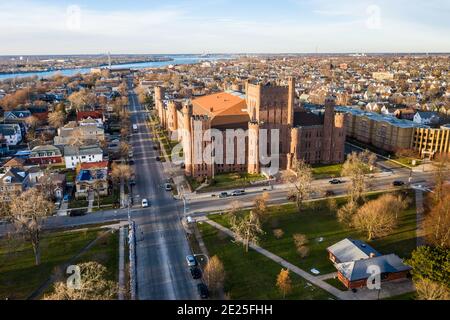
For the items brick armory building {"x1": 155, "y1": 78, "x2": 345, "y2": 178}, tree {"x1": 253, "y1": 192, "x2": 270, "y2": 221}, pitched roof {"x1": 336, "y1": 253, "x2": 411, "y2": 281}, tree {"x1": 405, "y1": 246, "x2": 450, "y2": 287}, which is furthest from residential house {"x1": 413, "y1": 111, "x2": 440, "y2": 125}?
tree {"x1": 405, "y1": 246, "x2": 450, "y2": 287}

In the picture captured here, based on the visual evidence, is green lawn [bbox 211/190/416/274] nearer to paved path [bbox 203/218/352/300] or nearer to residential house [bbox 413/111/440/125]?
paved path [bbox 203/218/352/300]

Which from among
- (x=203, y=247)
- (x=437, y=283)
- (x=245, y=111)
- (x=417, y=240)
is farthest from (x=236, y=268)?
(x=245, y=111)

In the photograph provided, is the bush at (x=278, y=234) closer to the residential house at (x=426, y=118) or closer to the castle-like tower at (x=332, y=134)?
the castle-like tower at (x=332, y=134)

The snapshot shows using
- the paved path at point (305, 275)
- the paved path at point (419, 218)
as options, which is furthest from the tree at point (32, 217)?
the paved path at point (419, 218)

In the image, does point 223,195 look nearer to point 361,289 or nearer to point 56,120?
point 361,289

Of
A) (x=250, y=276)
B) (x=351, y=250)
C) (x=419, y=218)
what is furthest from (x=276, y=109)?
(x=250, y=276)

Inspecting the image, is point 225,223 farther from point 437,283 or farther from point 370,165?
point 370,165

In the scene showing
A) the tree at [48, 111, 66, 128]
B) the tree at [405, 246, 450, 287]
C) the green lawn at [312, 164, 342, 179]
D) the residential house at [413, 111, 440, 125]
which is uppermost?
the residential house at [413, 111, 440, 125]
